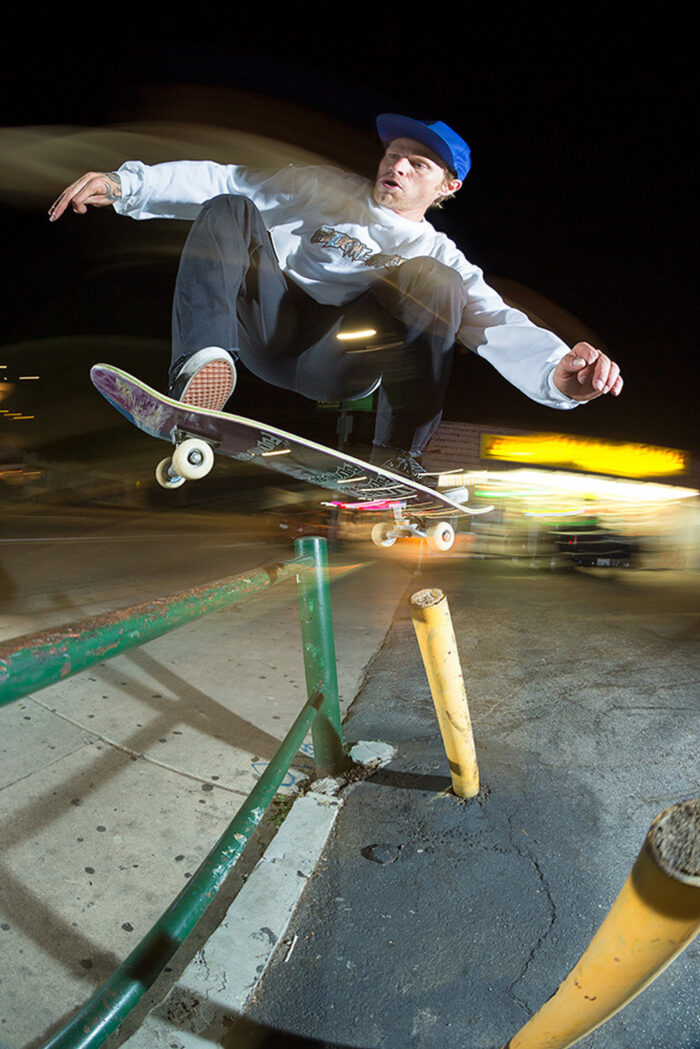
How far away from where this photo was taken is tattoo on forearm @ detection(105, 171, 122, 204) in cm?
312

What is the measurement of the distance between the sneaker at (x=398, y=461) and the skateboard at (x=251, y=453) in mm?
137

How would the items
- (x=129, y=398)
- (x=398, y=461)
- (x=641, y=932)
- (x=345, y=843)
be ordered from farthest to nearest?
(x=398, y=461), (x=129, y=398), (x=345, y=843), (x=641, y=932)

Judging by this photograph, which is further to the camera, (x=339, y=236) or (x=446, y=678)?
(x=339, y=236)

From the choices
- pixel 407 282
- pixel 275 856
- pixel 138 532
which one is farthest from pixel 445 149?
pixel 138 532

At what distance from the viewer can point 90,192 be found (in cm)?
305

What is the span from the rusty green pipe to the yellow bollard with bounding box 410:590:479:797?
3.07ft

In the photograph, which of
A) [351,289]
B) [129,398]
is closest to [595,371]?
[351,289]

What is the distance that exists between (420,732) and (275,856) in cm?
124

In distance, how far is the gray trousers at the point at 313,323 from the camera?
324 cm

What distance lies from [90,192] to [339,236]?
158cm

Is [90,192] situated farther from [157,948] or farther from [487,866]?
[487,866]

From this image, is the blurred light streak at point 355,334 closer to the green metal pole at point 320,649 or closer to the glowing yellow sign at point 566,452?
the green metal pole at point 320,649

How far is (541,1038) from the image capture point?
1010 millimetres

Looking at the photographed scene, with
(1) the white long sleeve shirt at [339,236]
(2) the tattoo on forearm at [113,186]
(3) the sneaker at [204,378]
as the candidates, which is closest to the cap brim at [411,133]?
(1) the white long sleeve shirt at [339,236]
